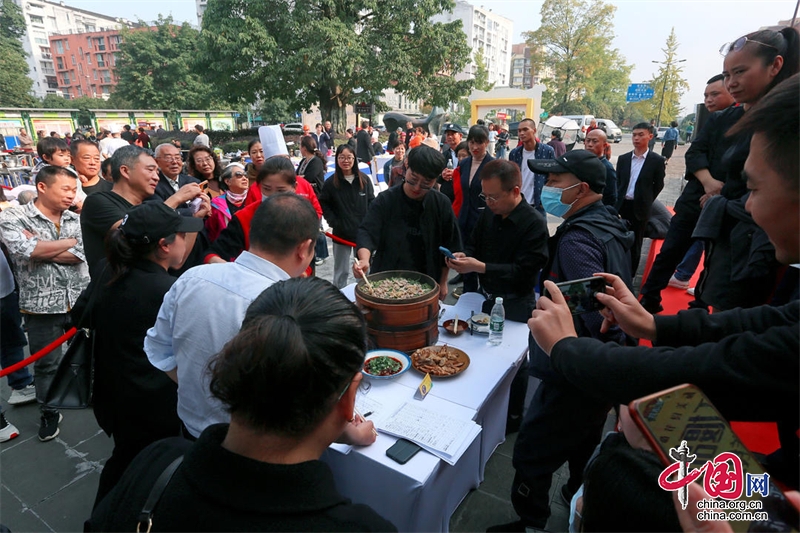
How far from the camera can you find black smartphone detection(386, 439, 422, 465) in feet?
5.72

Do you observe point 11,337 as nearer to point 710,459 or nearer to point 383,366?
point 383,366

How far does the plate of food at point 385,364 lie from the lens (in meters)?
2.26

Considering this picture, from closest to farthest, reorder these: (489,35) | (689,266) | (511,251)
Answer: (511,251), (689,266), (489,35)

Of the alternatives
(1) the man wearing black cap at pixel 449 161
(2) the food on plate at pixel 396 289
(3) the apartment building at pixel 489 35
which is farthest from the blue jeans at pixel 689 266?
(3) the apartment building at pixel 489 35

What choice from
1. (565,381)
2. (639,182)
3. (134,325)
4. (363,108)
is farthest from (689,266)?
(363,108)

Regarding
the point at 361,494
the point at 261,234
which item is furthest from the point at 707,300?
the point at 261,234

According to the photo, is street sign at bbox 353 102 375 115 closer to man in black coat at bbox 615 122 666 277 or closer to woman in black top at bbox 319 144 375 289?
woman in black top at bbox 319 144 375 289

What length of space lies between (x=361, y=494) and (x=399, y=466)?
325 mm

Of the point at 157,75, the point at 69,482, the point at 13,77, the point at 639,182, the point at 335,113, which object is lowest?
the point at 69,482

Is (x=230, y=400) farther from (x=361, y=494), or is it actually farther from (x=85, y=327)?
(x=85, y=327)

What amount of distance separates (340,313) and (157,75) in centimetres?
4530

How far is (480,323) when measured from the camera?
9.28 ft

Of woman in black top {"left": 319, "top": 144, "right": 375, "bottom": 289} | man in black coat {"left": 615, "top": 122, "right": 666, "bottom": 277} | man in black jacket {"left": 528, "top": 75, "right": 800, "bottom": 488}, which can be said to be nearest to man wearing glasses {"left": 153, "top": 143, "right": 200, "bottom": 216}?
woman in black top {"left": 319, "top": 144, "right": 375, "bottom": 289}

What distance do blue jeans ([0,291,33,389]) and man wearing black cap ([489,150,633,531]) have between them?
3983mm
